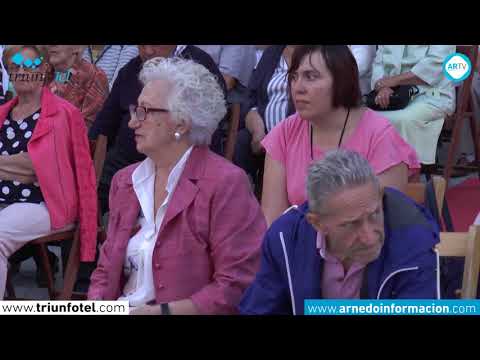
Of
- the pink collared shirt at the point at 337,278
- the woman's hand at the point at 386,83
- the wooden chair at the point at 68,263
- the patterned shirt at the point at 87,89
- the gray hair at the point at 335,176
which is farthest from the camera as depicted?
the patterned shirt at the point at 87,89

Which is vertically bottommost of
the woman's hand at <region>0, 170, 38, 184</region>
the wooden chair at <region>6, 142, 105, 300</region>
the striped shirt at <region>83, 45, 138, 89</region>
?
the wooden chair at <region>6, 142, 105, 300</region>

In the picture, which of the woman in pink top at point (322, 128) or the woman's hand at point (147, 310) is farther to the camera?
the woman in pink top at point (322, 128)

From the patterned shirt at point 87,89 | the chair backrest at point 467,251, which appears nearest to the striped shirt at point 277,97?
the patterned shirt at point 87,89

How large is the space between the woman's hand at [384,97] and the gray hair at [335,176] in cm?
117

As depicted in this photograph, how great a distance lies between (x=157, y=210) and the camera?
2885mm

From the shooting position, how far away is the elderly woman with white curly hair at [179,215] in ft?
9.11

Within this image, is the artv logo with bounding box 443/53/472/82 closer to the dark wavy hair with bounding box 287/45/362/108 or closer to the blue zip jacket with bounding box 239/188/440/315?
the dark wavy hair with bounding box 287/45/362/108

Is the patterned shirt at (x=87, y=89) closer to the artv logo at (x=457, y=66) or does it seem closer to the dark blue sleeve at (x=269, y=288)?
the artv logo at (x=457, y=66)

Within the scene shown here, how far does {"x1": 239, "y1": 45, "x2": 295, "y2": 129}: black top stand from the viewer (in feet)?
13.1

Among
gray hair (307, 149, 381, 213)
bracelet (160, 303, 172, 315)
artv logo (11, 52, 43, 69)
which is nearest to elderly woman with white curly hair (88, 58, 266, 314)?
bracelet (160, 303, 172, 315)

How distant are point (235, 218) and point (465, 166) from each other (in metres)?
1.32

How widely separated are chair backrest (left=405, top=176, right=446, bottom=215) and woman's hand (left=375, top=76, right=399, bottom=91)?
0.68 metres

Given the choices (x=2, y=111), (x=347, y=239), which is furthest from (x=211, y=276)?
(x=2, y=111)
